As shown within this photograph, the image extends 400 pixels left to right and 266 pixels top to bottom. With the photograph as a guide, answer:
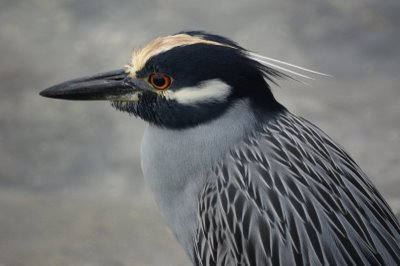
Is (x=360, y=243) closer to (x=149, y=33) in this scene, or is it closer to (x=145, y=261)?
(x=145, y=261)

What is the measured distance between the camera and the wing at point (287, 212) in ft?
10.4

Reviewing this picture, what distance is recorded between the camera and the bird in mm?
3207

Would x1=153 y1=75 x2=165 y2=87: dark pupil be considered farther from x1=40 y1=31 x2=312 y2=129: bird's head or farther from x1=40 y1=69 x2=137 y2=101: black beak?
x1=40 y1=69 x2=137 y2=101: black beak

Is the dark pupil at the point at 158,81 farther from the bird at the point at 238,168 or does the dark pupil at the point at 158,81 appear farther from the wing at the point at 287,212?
the wing at the point at 287,212

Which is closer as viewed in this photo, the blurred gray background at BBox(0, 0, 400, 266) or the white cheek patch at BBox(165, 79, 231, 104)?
the white cheek patch at BBox(165, 79, 231, 104)

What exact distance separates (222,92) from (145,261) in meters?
1.93

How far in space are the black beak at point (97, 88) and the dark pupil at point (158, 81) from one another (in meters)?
0.12

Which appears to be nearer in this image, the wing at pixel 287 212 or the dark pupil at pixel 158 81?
the wing at pixel 287 212

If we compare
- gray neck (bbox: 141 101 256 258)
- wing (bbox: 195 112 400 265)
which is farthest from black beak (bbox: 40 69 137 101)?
wing (bbox: 195 112 400 265)

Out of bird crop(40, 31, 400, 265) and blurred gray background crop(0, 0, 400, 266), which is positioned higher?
blurred gray background crop(0, 0, 400, 266)

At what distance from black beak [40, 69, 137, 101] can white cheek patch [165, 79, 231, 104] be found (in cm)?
24

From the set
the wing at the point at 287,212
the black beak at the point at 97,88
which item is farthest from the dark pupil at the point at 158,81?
the wing at the point at 287,212

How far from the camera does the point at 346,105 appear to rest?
6016mm

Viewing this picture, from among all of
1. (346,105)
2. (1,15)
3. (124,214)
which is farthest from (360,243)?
(1,15)
